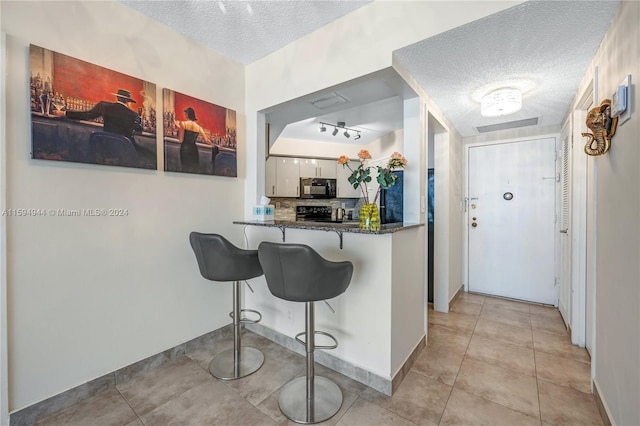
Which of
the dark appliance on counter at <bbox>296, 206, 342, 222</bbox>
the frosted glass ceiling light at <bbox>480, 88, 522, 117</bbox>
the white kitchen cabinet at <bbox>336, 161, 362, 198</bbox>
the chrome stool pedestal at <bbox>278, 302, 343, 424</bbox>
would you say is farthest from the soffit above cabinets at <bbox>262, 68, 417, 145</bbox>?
the chrome stool pedestal at <bbox>278, 302, 343, 424</bbox>

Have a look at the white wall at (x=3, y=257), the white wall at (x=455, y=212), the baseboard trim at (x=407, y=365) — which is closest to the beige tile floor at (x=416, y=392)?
the baseboard trim at (x=407, y=365)

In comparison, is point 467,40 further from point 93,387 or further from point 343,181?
point 343,181

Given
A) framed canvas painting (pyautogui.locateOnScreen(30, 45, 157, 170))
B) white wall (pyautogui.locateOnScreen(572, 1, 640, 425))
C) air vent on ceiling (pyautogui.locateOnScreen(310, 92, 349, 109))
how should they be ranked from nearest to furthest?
white wall (pyautogui.locateOnScreen(572, 1, 640, 425)) < framed canvas painting (pyautogui.locateOnScreen(30, 45, 157, 170)) < air vent on ceiling (pyautogui.locateOnScreen(310, 92, 349, 109))

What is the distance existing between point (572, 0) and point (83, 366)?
3.41 m

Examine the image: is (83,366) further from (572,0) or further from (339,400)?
(572,0)

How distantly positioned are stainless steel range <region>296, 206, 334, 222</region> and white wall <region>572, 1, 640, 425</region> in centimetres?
406

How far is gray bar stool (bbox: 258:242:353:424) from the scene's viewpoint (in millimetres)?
1449

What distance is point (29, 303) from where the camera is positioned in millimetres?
1504

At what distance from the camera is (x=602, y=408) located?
1522 mm

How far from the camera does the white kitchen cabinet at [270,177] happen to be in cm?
471

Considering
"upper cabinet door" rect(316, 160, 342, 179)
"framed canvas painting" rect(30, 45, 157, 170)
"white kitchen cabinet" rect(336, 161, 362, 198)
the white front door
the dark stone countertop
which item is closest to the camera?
"framed canvas painting" rect(30, 45, 157, 170)

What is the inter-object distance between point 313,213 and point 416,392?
3.94 meters

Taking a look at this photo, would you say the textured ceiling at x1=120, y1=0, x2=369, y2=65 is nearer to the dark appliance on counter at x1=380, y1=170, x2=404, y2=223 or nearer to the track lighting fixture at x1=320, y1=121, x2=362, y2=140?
the dark appliance on counter at x1=380, y1=170, x2=404, y2=223

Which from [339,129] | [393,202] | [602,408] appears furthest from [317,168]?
[602,408]
